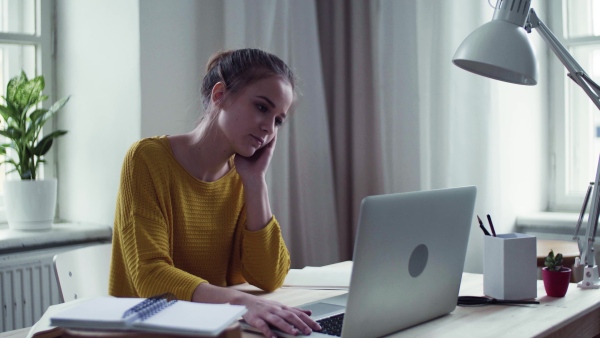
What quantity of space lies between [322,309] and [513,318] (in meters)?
0.35

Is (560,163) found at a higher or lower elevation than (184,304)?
higher

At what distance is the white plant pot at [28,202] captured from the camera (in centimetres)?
228

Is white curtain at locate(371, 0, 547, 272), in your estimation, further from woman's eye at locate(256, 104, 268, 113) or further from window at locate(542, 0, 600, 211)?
woman's eye at locate(256, 104, 268, 113)

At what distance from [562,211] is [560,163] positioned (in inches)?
7.7

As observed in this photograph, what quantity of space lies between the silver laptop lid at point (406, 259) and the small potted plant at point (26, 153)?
156 cm

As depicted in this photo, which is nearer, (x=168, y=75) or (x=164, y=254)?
(x=164, y=254)

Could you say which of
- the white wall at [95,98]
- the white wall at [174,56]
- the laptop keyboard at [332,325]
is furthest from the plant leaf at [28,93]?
the laptop keyboard at [332,325]

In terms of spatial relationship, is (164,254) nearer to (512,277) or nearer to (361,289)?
(361,289)

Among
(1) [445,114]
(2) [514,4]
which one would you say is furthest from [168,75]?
(2) [514,4]

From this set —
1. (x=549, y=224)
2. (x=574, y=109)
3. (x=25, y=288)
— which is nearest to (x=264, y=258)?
(x=25, y=288)

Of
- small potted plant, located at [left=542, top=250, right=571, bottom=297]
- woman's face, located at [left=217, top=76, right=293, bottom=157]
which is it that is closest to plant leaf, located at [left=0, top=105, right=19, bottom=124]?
woman's face, located at [left=217, top=76, right=293, bottom=157]

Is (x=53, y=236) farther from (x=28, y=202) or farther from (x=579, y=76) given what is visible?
(x=579, y=76)

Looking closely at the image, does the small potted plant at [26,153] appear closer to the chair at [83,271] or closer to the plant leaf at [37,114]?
the plant leaf at [37,114]

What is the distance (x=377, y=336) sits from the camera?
1.09 metres
